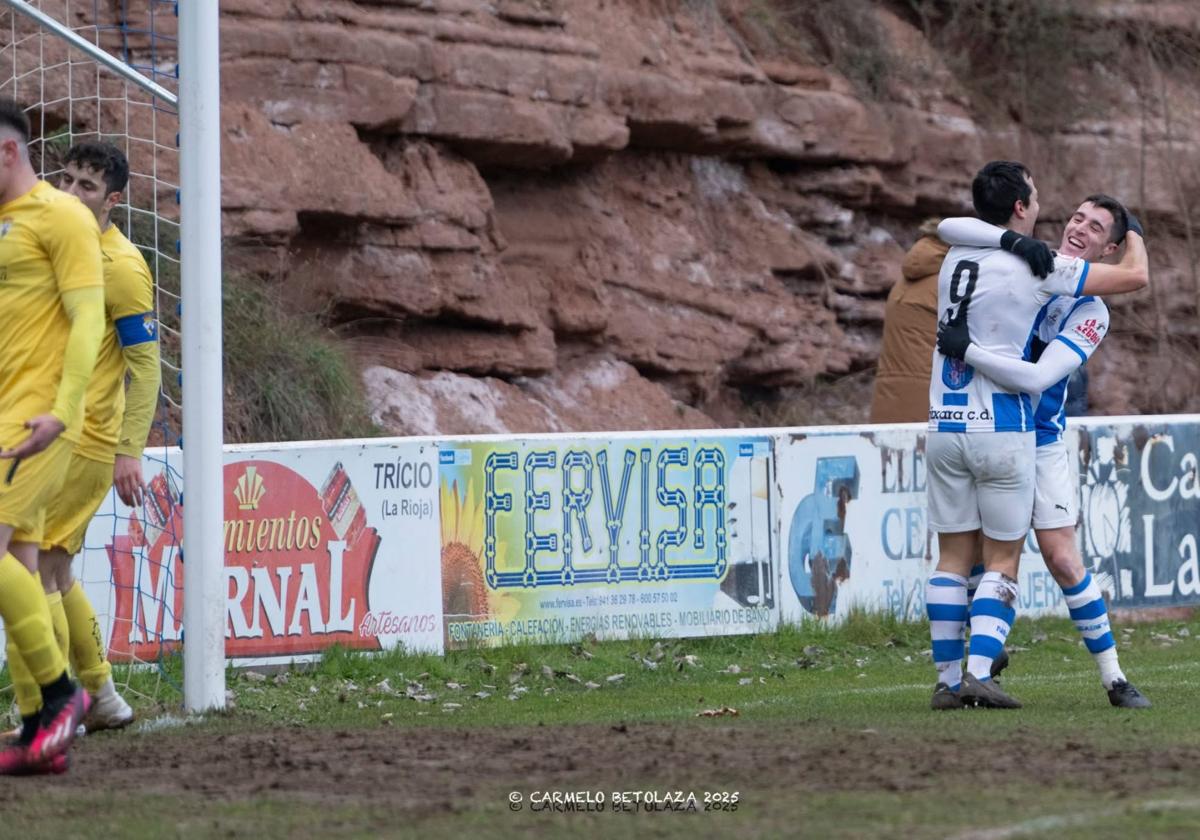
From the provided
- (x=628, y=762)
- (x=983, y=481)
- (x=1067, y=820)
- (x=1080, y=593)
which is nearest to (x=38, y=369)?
(x=628, y=762)

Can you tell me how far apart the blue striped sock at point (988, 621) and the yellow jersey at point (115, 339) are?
146 inches

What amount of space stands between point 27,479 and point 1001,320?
415cm

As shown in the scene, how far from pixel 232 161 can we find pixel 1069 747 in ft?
40.1

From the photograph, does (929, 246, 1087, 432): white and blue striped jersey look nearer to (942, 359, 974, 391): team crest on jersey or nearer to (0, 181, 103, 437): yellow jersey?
(942, 359, 974, 391): team crest on jersey

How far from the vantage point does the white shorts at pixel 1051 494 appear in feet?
27.3

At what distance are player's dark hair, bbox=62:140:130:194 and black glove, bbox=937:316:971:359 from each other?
3.63 m

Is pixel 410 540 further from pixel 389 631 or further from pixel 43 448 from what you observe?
pixel 43 448

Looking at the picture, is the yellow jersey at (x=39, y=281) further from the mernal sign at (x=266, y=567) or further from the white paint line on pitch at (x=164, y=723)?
the mernal sign at (x=266, y=567)

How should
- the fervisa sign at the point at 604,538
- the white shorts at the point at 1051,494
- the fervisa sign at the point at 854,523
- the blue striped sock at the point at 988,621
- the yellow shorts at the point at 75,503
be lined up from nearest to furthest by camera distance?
the yellow shorts at the point at 75,503 < the blue striped sock at the point at 988,621 < the white shorts at the point at 1051,494 < the fervisa sign at the point at 604,538 < the fervisa sign at the point at 854,523

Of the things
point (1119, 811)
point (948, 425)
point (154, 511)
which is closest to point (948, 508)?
point (948, 425)

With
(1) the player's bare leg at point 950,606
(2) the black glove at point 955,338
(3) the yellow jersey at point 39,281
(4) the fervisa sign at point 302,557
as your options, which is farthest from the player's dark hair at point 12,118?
(1) the player's bare leg at point 950,606

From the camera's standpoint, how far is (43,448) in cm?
635

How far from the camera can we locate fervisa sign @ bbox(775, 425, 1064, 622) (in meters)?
12.8

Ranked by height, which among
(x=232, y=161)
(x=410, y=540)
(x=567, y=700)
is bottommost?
(x=567, y=700)
